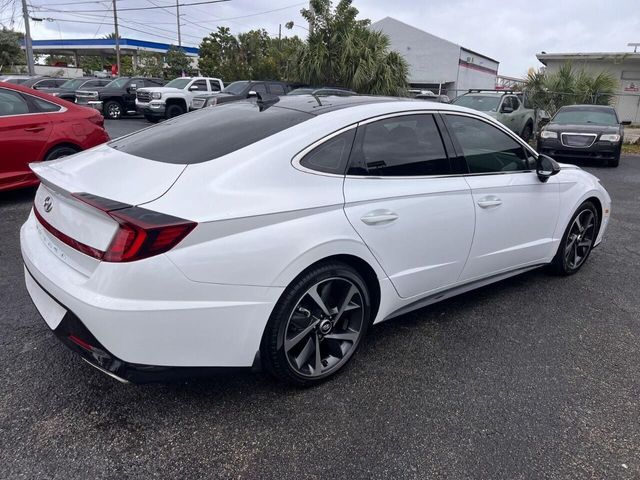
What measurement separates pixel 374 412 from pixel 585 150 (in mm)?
11046

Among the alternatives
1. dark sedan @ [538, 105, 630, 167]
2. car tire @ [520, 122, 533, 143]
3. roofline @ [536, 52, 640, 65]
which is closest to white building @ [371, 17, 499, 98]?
Result: roofline @ [536, 52, 640, 65]

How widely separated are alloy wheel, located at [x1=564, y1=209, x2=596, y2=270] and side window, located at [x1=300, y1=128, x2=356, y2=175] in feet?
8.63

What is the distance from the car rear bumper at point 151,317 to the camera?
2.10 metres

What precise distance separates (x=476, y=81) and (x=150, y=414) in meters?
41.6

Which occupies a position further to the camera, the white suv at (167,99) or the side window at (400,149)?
the white suv at (167,99)

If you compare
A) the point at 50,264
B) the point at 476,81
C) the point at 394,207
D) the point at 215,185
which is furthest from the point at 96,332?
the point at 476,81

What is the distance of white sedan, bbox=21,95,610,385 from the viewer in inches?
84.7

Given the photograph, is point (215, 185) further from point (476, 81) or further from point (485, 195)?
point (476, 81)

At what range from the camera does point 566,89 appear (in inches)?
745

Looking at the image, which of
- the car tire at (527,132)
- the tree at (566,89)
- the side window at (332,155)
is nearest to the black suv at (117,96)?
the car tire at (527,132)

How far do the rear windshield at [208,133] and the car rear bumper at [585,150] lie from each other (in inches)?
403

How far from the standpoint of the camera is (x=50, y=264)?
245 centimetres

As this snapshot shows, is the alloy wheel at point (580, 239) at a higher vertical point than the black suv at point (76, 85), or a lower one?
lower

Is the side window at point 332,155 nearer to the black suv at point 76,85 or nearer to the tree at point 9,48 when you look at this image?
the black suv at point 76,85
